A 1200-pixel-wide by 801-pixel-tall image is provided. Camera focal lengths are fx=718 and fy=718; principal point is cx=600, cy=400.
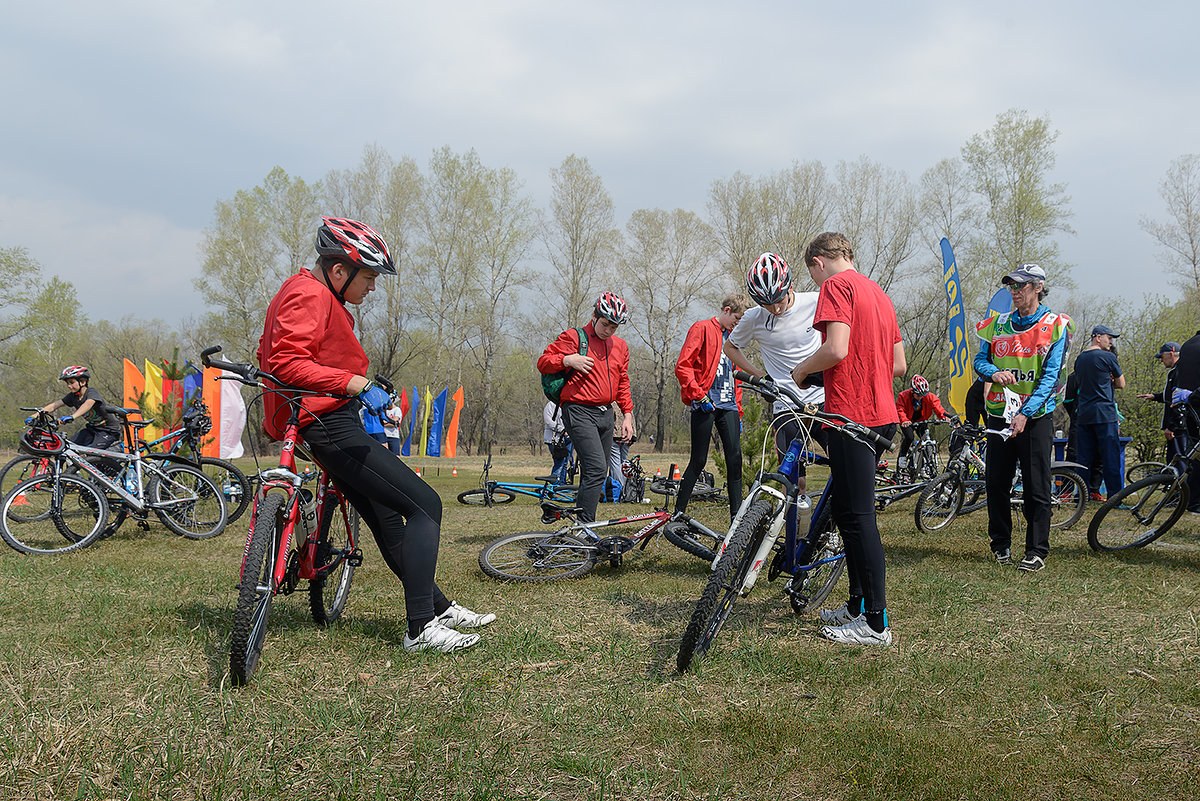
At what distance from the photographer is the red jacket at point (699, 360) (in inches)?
226

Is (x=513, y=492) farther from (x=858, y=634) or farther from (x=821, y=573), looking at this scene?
(x=858, y=634)

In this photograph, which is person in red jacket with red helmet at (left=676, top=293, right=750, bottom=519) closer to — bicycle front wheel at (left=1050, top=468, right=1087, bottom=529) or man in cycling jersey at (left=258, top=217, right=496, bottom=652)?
man in cycling jersey at (left=258, top=217, right=496, bottom=652)

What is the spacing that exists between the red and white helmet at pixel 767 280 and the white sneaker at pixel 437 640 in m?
2.47

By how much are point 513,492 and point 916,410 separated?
582 cm

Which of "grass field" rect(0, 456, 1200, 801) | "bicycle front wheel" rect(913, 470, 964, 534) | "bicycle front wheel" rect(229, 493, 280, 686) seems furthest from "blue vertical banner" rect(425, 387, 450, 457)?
"bicycle front wheel" rect(229, 493, 280, 686)

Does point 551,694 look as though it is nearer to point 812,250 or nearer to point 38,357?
point 812,250

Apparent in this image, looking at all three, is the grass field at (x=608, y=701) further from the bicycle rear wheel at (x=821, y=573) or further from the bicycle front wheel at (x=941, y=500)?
the bicycle front wheel at (x=941, y=500)

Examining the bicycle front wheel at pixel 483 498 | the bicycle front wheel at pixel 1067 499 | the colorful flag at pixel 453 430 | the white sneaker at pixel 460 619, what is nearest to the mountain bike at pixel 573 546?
the white sneaker at pixel 460 619

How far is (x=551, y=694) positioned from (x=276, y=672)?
1159 millimetres

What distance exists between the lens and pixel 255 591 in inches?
111

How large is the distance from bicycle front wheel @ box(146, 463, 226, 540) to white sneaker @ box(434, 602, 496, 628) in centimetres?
485

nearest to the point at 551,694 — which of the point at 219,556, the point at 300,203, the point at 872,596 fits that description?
the point at 872,596

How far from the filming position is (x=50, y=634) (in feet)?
11.6

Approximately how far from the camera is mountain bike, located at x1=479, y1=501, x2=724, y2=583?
4766 millimetres
